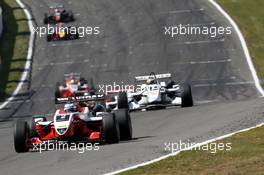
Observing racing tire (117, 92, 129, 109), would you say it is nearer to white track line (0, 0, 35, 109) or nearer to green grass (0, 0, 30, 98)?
white track line (0, 0, 35, 109)

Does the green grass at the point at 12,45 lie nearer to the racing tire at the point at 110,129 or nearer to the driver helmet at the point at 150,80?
the driver helmet at the point at 150,80

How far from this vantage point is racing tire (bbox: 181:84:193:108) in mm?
29250

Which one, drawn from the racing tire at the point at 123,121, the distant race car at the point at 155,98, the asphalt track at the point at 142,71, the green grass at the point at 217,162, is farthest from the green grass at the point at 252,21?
the green grass at the point at 217,162

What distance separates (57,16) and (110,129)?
34.1 meters

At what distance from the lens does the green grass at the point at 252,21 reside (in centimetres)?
4306

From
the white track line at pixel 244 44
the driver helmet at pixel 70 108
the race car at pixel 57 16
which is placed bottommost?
the driver helmet at pixel 70 108

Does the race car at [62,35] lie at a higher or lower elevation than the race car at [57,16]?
lower

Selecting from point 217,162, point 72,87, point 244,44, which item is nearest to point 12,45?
point 244,44

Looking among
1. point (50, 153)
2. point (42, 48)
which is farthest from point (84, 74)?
point (50, 153)

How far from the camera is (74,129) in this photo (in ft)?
68.5

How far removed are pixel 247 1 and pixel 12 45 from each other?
15802 mm

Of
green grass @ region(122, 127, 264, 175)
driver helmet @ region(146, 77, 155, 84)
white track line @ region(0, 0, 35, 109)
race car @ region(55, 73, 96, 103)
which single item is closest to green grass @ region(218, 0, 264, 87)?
race car @ region(55, 73, 96, 103)

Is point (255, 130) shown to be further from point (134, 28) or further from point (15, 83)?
point (134, 28)

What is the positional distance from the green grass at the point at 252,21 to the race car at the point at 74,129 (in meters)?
18.8
